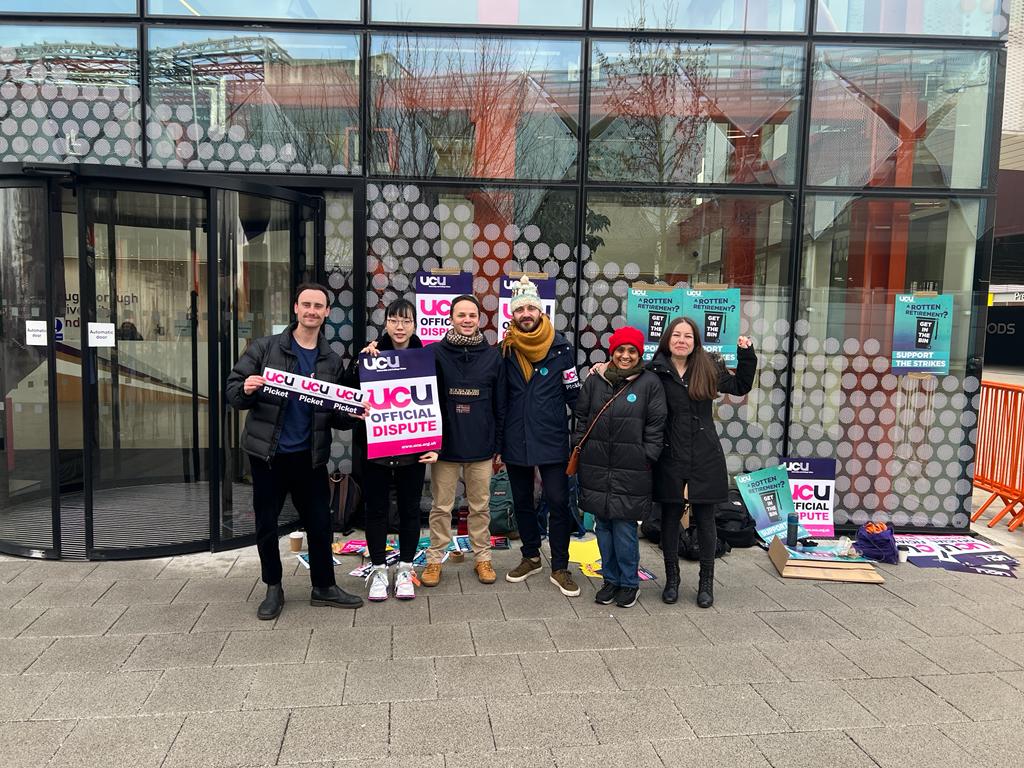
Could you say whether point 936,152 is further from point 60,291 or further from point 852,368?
point 60,291

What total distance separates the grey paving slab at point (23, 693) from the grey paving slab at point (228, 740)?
757 millimetres

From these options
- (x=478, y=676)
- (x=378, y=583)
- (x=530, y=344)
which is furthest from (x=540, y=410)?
(x=478, y=676)

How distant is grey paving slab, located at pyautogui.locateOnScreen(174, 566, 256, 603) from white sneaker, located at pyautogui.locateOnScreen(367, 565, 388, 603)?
0.79m

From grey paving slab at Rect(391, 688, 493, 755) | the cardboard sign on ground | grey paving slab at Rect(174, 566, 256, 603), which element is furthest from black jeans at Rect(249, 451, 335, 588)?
the cardboard sign on ground

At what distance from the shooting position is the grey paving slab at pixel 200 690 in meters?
3.26

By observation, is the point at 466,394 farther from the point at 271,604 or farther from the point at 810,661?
the point at 810,661

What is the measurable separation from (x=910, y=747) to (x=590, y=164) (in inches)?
185

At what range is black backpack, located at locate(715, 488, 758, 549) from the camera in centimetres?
574

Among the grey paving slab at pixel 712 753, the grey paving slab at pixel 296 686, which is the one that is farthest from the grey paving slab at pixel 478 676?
the grey paving slab at pixel 712 753

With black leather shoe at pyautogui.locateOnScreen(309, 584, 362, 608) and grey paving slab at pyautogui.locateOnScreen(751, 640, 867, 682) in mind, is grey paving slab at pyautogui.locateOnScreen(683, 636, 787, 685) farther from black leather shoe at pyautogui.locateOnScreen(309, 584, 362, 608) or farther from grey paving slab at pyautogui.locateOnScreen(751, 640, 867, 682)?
black leather shoe at pyautogui.locateOnScreen(309, 584, 362, 608)

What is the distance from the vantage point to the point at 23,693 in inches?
132

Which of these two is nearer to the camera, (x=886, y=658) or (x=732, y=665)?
(x=732, y=665)

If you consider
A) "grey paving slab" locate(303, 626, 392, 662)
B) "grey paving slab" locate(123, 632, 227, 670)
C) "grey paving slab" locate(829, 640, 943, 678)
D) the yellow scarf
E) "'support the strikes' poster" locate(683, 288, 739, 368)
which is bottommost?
"grey paving slab" locate(123, 632, 227, 670)

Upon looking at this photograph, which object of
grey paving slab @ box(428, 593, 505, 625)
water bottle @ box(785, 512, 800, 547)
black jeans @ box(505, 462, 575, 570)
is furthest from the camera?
water bottle @ box(785, 512, 800, 547)
